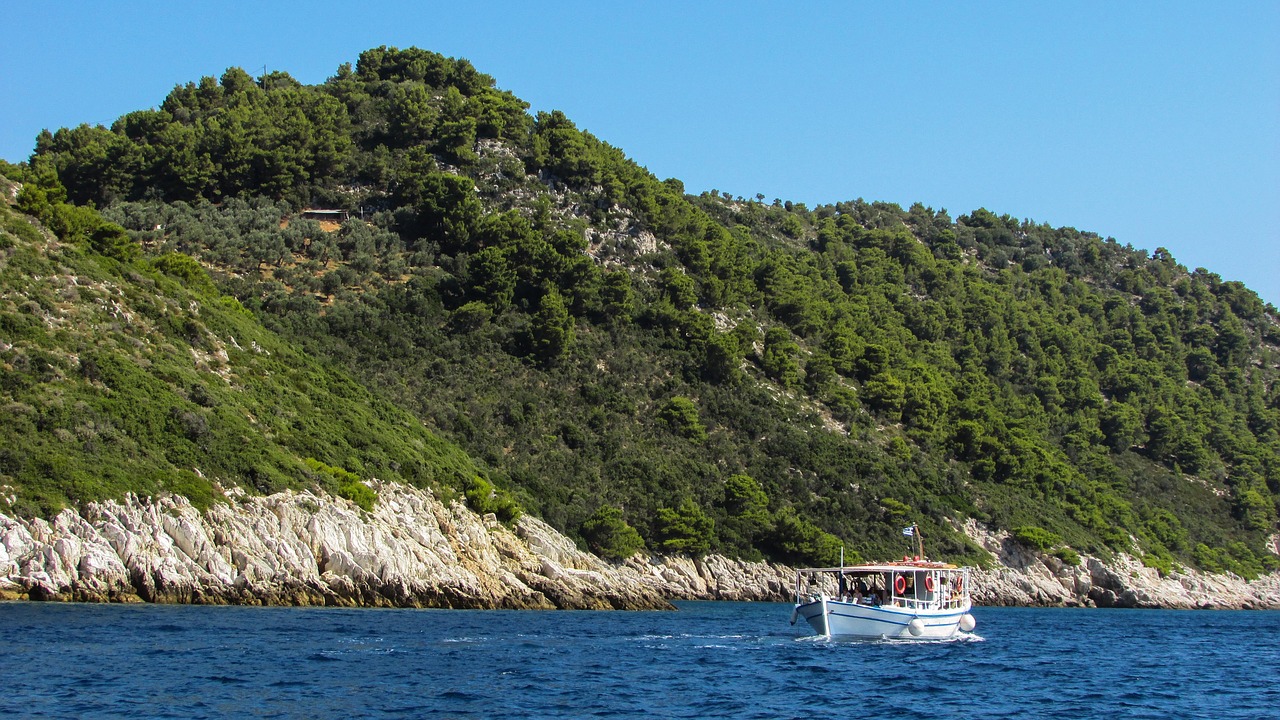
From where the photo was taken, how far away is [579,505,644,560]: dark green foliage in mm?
73625

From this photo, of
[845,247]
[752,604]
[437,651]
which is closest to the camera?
[437,651]

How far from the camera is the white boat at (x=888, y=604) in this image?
45969 millimetres

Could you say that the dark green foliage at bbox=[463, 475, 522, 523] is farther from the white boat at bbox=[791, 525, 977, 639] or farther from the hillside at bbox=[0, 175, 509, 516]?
the white boat at bbox=[791, 525, 977, 639]

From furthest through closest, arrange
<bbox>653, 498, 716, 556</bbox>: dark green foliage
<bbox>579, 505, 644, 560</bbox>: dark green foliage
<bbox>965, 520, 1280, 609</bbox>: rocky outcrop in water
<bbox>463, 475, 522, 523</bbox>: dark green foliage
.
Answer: <bbox>965, 520, 1280, 609</bbox>: rocky outcrop in water
<bbox>653, 498, 716, 556</bbox>: dark green foliage
<bbox>579, 505, 644, 560</bbox>: dark green foliage
<bbox>463, 475, 522, 523</bbox>: dark green foliage

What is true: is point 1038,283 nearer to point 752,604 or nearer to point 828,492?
point 828,492

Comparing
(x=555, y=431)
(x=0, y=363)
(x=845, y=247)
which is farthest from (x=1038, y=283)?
(x=0, y=363)

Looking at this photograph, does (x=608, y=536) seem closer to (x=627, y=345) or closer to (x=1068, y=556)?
(x=627, y=345)

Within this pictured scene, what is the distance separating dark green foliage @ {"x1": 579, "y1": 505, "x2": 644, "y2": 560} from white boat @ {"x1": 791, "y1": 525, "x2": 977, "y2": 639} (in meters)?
24.9

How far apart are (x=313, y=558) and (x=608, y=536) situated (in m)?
27.3

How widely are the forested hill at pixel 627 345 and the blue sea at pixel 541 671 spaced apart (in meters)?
17.1

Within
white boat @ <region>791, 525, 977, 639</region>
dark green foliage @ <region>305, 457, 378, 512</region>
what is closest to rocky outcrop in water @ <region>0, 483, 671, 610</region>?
dark green foliage @ <region>305, 457, 378, 512</region>

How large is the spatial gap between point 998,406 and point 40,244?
311ft

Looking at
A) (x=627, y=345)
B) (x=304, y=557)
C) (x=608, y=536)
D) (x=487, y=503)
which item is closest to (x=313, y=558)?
(x=304, y=557)

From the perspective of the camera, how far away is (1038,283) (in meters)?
170
